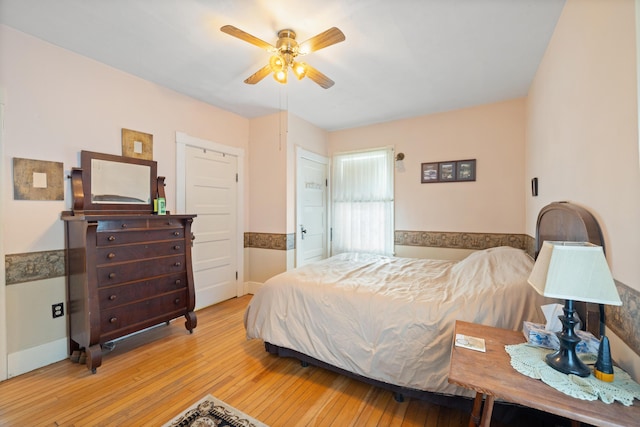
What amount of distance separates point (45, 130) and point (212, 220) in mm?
1711

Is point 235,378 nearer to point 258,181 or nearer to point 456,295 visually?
point 456,295

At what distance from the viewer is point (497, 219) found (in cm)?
323

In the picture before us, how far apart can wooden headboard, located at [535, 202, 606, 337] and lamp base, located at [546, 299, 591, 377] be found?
339mm

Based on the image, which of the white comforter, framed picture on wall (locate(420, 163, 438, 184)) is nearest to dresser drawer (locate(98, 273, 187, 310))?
the white comforter

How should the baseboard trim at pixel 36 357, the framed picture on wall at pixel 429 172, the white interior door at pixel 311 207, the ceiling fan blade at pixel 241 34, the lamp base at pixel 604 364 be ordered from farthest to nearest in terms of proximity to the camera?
the white interior door at pixel 311 207 → the framed picture on wall at pixel 429 172 → the baseboard trim at pixel 36 357 → the ceiling fan blade at pixel 241 34 → the lamp base at pixel 604 364

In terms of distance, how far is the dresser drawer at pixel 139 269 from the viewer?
Answer: 6.85 ft

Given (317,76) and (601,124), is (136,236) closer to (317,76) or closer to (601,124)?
(317,76)

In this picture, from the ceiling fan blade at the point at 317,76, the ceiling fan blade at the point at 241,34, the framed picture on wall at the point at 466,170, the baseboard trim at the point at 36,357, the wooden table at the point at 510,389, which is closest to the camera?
the wooden table at the point at 510,389

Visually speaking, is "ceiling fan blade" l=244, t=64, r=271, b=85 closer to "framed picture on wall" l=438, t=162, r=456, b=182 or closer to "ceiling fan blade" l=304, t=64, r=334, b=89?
"ceiling fan blade" l=304, t=64, r=334, b=89

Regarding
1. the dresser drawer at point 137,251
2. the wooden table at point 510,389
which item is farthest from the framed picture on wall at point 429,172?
the dresser drawer at point 137,251

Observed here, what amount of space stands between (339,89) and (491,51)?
4.66 ft

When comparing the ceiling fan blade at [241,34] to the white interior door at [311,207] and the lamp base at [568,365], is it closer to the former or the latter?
the white interior door at [311,207]

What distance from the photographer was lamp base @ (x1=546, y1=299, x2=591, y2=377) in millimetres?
977

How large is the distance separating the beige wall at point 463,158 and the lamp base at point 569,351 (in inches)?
100
